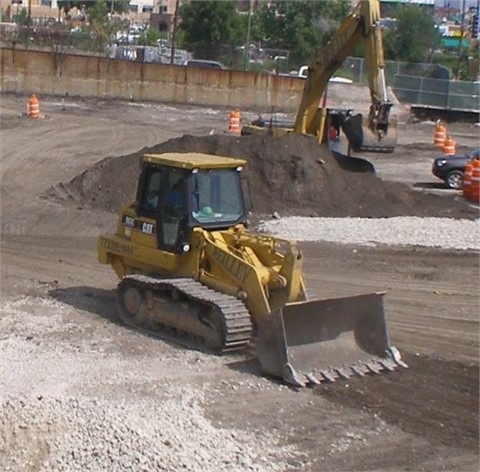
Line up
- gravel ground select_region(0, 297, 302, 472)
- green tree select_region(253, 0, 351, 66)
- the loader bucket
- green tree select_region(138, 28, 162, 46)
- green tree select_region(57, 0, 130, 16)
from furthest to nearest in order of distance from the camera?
green tree select_region(57, 0, 130, 16) → green tree select_region(138, 28, 162, 46) → green tree select_region(253, 0, 351, 66) → the loader bucket → gravel ground select_region(0, 297, 302, 472)

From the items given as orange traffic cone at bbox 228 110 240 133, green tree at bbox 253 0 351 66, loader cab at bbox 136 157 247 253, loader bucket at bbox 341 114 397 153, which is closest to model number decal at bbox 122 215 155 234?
loader cab at bbox 136 157 247 253

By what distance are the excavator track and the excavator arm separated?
1261 centimetres

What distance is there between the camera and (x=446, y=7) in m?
115

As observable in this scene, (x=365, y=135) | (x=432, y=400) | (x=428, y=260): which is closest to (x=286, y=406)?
(x=432, y=400)

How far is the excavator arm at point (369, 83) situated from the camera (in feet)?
86.3

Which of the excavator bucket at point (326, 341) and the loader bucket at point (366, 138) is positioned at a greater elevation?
the loader bucket at point (366, 138)

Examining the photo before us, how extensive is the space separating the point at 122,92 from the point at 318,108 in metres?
21.8

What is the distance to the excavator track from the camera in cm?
1365

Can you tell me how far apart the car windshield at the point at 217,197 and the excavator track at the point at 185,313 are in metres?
0.88

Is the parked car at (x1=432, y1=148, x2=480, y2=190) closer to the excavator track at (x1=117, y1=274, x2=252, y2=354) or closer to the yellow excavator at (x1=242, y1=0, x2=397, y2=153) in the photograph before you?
the yellow excavator at (x1=242, y1=0, x2=397, y2=153)

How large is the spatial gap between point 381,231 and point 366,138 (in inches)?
197

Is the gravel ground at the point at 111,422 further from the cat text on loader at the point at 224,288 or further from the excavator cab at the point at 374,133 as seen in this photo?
the excavator cab at the point at 374,133

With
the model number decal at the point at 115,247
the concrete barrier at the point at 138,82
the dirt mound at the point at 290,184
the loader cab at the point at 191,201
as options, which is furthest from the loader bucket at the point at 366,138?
the concrete barrier at the point at 138,82

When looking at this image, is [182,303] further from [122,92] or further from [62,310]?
[122,92]
